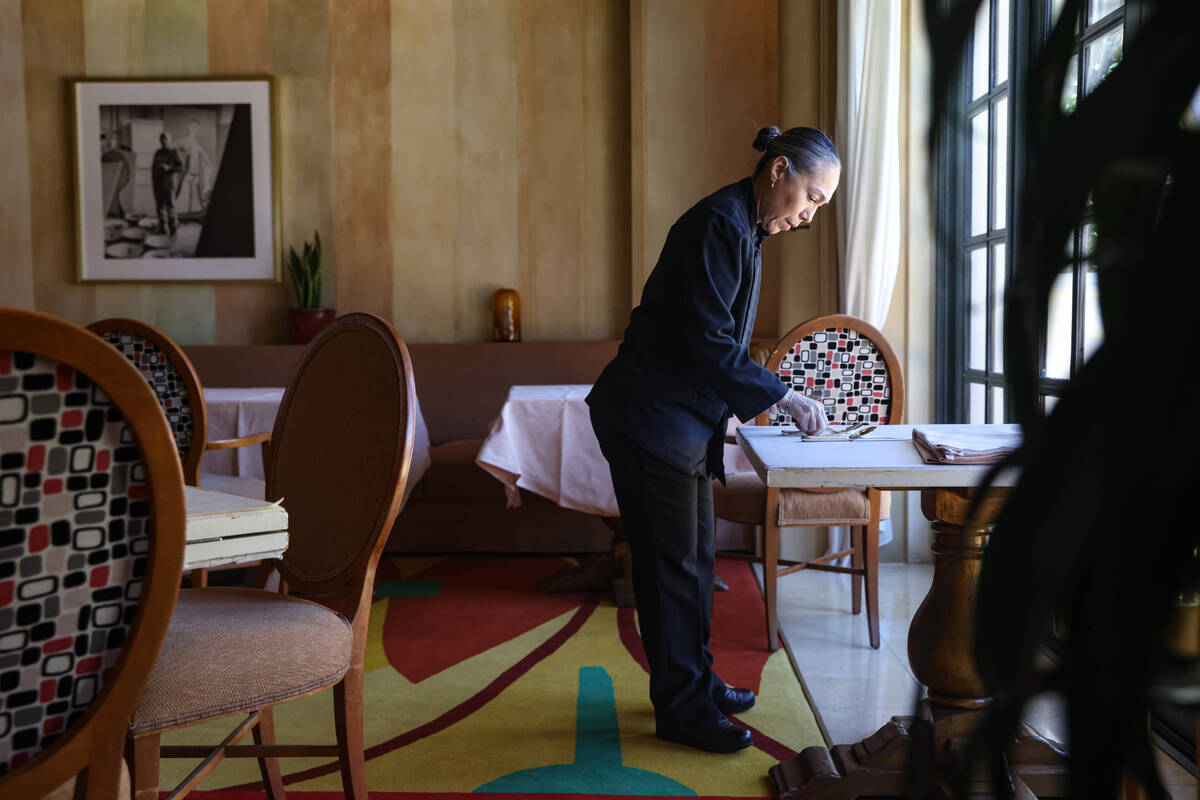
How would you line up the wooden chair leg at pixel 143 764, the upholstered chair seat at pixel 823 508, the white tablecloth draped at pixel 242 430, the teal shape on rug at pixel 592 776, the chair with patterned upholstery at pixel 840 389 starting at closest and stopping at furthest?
the wooden chair leg at pixel 143 764 < the teal shape on rug at pixel 592 776 < the upholstered chair seat at pixel 823 508 < the chair with patterned upholstery at pixel 840 389 < the white tablecloth draped at pixel 242 430

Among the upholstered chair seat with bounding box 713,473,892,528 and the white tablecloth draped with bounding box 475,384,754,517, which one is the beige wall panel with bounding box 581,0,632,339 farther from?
the upholstered chair seat with bounding box 713,473,892,528

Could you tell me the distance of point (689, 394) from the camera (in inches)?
82.0

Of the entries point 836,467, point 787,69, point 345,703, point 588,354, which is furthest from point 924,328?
point 345,703

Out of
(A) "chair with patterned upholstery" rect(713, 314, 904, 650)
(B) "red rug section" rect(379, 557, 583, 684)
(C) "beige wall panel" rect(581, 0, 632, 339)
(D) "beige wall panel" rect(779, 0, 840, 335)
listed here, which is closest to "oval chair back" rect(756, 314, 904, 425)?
(A) "chair with patterned upholstery" rect(713, 314, 904, 650)

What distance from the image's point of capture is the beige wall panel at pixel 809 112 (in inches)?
156

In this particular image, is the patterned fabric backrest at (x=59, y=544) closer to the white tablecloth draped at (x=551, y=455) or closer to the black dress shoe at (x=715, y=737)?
the black dress shoe at (x=715, y=737)

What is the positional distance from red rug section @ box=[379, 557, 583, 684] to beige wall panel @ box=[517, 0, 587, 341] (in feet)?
5.20

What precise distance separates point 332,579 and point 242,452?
1867 millimetres

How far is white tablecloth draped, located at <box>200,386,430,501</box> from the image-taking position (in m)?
3.29

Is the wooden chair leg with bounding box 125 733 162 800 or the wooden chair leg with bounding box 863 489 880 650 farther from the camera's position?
the wooden chair leg with bounding box 863 489 880 650

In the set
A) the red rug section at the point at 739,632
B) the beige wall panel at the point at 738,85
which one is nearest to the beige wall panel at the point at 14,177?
the beige wall panel at the point at 738,85

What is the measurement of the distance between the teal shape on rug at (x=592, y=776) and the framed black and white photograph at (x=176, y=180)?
11.9 ft

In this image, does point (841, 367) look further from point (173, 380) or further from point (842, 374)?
point (173, 380)

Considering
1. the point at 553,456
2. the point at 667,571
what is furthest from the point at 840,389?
the point at 667,571
